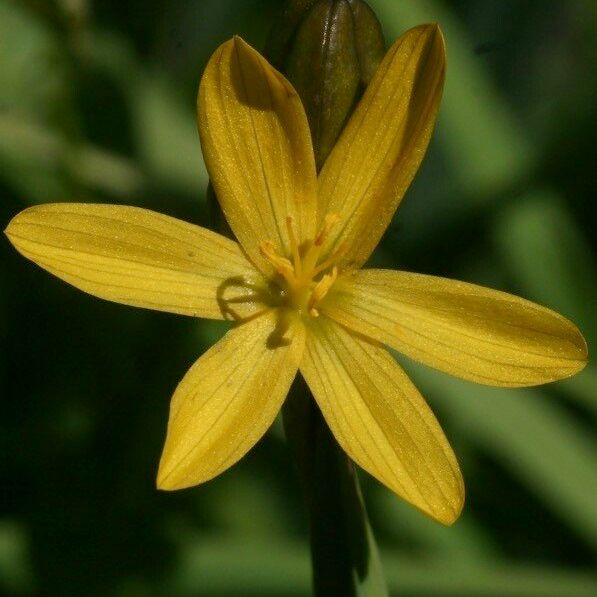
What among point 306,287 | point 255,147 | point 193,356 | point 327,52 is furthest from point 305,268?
point 193,356

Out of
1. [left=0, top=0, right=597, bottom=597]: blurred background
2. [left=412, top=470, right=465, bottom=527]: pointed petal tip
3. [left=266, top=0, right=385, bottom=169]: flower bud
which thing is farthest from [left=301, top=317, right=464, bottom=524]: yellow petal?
[left=0, top=0, right=597, bottom=597]: blurred background

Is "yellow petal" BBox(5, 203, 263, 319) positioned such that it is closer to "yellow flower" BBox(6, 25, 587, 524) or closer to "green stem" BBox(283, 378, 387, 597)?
"yellow flower" BBox(6, 25, 587, 524)

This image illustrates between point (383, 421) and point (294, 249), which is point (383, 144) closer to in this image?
point (294, 249)

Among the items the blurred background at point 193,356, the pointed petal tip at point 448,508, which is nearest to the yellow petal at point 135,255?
the pointed petal tip at point 448,508

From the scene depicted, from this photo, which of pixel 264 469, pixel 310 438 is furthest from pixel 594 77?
pixel 310 438

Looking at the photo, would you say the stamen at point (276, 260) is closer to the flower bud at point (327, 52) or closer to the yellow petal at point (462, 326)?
the yellow petal at point (462, 326)

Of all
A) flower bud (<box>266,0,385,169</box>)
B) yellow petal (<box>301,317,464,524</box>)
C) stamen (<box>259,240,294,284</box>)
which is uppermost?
flower bud (<box>266,0,385,169</box>)
